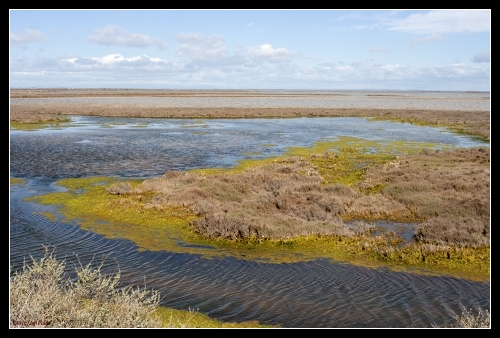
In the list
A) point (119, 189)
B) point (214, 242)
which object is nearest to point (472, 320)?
point (214, 242)

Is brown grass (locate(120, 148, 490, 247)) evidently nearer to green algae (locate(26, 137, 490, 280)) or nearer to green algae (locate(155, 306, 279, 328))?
green algae (locate(26, 137, 490, 280))

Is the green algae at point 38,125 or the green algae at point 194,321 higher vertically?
the green algae at point 38,125

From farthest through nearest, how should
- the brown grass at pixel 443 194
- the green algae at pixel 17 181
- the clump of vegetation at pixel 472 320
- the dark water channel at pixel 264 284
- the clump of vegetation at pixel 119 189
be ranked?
the green algae at pixel 17 181
the clump of vegetation at pixel 119 189
the brown grass at pixel 443 194
the dark water channel at pixel 264 284
the clump of vegetation at pixel 472 320

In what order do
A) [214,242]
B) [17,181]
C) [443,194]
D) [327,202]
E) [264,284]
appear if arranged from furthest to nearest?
1. [17,181]
2. [443,194]
3. [327,202]
4. [214,242]
5. [264,284]

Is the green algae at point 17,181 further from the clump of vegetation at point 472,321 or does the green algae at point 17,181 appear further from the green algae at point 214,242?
the clump of vegetation at point 472,321

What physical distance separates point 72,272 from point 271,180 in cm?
1380

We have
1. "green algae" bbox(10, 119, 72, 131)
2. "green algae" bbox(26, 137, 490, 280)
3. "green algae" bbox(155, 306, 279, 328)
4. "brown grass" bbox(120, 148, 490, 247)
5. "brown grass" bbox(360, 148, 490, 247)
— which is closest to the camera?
"green algae" bbox(155, 306, 279, 328)

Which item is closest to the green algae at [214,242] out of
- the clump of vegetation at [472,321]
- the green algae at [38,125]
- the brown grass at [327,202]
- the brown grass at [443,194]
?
the brown grass at [327,202]

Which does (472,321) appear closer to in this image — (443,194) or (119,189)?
(443,194)

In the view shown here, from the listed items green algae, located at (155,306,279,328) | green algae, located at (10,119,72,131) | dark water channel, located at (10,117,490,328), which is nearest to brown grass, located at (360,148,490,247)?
dark water channel, located at (10,117,490,328)
